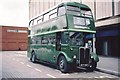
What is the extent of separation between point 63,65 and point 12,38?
44692mm

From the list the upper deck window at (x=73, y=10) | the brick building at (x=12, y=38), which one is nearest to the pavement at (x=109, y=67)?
the upper deck window at (x=73, y=10)

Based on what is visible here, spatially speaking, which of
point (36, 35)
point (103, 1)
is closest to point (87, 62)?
point (36, 35)

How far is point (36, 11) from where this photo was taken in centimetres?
3906

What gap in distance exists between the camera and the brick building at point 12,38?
52344mm

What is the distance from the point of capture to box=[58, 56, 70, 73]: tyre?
35.6ft

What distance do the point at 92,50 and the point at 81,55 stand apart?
97 cm

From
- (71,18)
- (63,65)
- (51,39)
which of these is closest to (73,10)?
(71,18)

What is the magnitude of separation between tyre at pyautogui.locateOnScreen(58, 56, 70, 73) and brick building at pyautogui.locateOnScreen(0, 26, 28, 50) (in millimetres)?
43197

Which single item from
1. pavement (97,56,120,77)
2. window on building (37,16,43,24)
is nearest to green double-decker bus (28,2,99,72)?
pavement (97,56,120,77)

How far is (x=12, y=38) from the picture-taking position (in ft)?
176

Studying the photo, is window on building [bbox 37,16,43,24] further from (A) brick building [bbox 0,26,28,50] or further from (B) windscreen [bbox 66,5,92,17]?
(A) brick building [bbox 0,26,28,50]

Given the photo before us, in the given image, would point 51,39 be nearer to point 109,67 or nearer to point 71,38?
point 71,38

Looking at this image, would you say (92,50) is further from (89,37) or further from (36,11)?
(36,11)

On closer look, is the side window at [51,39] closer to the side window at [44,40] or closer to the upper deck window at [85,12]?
the side window at [44,40]
